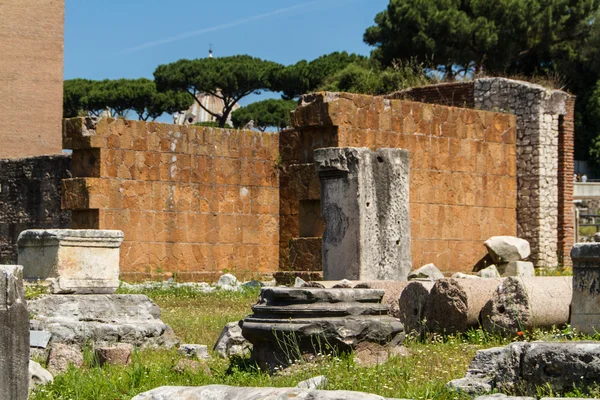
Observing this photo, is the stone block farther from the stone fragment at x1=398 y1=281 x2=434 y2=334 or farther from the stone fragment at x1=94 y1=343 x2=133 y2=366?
the stone fragment at x1=94 y1=343 x2=133 y2=366

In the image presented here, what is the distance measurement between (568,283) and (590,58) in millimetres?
34260

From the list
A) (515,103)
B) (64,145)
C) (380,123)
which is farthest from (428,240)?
(64,145)

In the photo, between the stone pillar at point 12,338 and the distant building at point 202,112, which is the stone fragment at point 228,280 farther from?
the distant building at point 202,112

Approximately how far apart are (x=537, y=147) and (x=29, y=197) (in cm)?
965

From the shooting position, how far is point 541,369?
20.4 ft

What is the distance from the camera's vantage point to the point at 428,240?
1655 cm

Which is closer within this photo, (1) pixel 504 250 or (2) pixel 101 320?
(2) pixel 101 320

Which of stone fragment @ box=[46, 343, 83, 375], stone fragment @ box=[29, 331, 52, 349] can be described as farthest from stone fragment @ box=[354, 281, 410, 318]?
stone fragment @ box=[29, 331, 52, 349]

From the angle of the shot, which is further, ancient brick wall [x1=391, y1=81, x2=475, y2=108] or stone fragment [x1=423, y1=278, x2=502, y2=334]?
ancient brick wall [x1=391, y1=81, x2=475, y2=108]

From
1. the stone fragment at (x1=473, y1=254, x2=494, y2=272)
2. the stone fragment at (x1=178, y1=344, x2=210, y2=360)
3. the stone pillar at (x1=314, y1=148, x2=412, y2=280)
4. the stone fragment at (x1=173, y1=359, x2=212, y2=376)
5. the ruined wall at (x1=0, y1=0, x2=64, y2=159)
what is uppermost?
the ruined wall at (x1=0, y1=0, x2=64, y2=159)

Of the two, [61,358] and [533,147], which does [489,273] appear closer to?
[533,147]

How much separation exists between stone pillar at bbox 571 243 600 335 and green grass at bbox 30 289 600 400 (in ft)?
0.88

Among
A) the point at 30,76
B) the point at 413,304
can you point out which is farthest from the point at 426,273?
the point at 30,76

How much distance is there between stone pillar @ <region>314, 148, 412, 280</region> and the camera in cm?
1234
